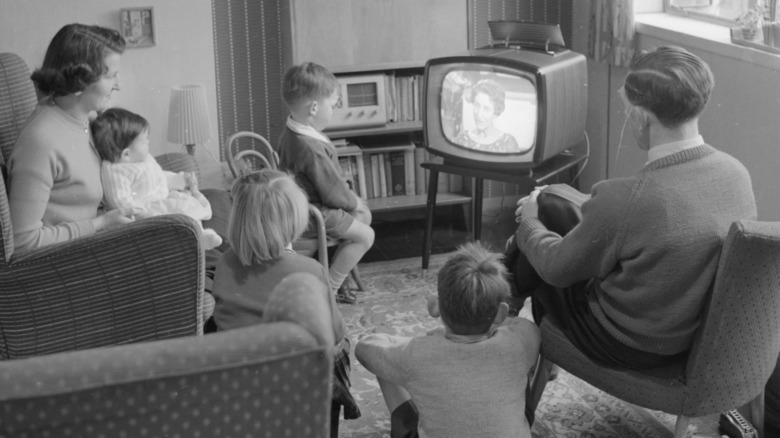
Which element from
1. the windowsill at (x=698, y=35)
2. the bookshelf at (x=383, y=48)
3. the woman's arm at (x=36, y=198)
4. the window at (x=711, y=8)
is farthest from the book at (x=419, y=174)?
the woman's arm at (x=36, y=198)

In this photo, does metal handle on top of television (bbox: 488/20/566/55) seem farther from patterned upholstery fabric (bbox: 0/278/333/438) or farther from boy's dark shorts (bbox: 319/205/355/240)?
patterned upholstery fabric (bbox: 0/278/333/438)

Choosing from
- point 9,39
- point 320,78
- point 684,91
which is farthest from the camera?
point 9,39

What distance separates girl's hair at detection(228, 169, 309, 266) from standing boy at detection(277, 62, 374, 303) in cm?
91

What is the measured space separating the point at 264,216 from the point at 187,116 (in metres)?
1.73

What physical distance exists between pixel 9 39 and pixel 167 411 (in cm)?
324

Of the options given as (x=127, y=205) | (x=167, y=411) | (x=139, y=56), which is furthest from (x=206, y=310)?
(x=139, y=56)

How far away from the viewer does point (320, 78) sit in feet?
11.7

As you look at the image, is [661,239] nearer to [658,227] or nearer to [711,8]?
[658,227]

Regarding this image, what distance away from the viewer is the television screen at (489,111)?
3684 millimetres

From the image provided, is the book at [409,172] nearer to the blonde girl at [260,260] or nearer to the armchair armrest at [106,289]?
the blonde girl at [260,260]

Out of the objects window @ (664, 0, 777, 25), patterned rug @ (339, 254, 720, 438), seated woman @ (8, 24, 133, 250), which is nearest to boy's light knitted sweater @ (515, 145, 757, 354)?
patterned rug @ (339, 254, 720, 438)

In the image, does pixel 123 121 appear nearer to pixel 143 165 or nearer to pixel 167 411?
pixel 143 165

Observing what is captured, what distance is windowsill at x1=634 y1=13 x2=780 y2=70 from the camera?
3.43 metres

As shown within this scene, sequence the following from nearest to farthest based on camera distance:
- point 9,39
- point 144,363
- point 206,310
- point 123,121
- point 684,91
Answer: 1. point 144,363
2. point 684,91
3. point 206,310
4. point 123,121
5. point 9,39
